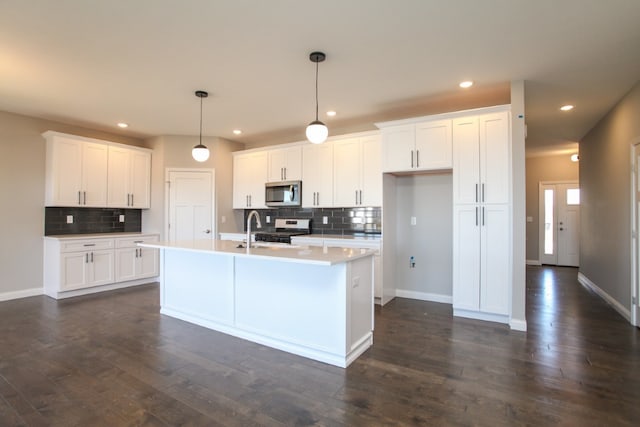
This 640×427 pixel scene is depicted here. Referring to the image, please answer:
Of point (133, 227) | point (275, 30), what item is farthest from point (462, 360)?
point (133, 227)

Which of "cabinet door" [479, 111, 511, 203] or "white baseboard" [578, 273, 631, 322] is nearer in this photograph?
"cabinet door" [479, 111, 511, 203]

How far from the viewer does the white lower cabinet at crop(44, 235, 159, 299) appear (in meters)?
4.71

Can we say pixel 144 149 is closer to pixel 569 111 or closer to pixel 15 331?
pixel 15 331

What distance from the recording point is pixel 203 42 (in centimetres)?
276

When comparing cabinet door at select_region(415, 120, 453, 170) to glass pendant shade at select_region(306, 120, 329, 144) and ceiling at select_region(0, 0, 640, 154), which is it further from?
glass pendant shade at select_region(306, 120, 329, 144)

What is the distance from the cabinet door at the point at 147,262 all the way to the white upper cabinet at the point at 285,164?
245 cm

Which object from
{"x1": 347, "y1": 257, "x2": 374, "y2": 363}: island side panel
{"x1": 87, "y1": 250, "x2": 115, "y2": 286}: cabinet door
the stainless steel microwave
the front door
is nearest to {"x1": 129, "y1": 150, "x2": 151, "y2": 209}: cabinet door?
{"x1": 87, "y1": 250, "x2": 115, "y2": 286}: cabinet door

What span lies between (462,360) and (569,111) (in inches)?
156

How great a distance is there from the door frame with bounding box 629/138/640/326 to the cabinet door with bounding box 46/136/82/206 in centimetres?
742

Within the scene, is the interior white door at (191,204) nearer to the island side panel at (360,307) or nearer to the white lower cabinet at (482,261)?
the island side panel at (360,307)

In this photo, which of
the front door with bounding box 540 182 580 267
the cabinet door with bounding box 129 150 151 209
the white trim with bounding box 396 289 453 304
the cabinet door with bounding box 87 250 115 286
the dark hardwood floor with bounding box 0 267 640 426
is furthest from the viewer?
the front door with bounding box 540 182 580 267

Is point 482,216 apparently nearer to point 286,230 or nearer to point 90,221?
point 286,230

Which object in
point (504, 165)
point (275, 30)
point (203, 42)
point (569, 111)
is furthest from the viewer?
point (569, 111)

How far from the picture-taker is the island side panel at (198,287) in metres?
3.43
